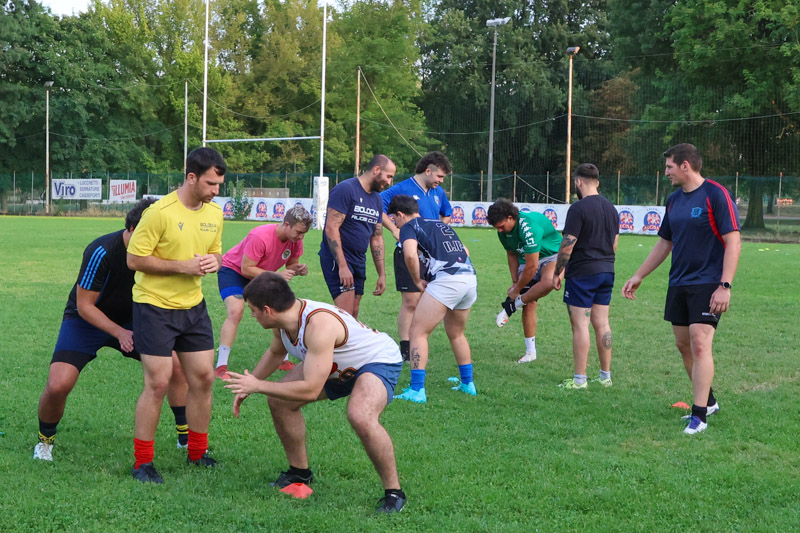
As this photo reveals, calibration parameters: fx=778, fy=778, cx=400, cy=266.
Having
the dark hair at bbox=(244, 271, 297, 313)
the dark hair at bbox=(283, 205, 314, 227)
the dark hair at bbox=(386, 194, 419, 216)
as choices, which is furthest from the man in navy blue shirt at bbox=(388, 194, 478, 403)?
the dark hair at bbox=(244, 271, 297, 313)

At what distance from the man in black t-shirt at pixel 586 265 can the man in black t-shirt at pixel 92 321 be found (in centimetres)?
366

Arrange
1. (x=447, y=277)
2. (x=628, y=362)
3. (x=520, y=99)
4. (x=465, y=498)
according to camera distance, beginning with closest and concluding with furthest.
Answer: (x=465, y=498) < (x=447, y=277) < (x=628, y=362) < (x=520, y=99)

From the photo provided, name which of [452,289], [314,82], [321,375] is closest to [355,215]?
[452,289]

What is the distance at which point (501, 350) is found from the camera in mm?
8930

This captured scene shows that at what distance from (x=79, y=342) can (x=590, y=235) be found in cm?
447

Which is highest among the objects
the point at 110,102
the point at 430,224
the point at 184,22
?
the point at 184,22

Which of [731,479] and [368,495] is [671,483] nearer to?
[731,479]

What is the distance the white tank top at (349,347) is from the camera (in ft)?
13.8

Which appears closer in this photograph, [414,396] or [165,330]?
[165,330]

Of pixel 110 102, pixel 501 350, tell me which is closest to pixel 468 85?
pixel 110 102

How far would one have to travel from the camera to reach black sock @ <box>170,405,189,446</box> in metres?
5.23

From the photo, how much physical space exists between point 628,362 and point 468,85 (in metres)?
51.9

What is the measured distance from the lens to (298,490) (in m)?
4.48

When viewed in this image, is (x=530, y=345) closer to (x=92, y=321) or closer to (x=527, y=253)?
(x=527, y=253)
